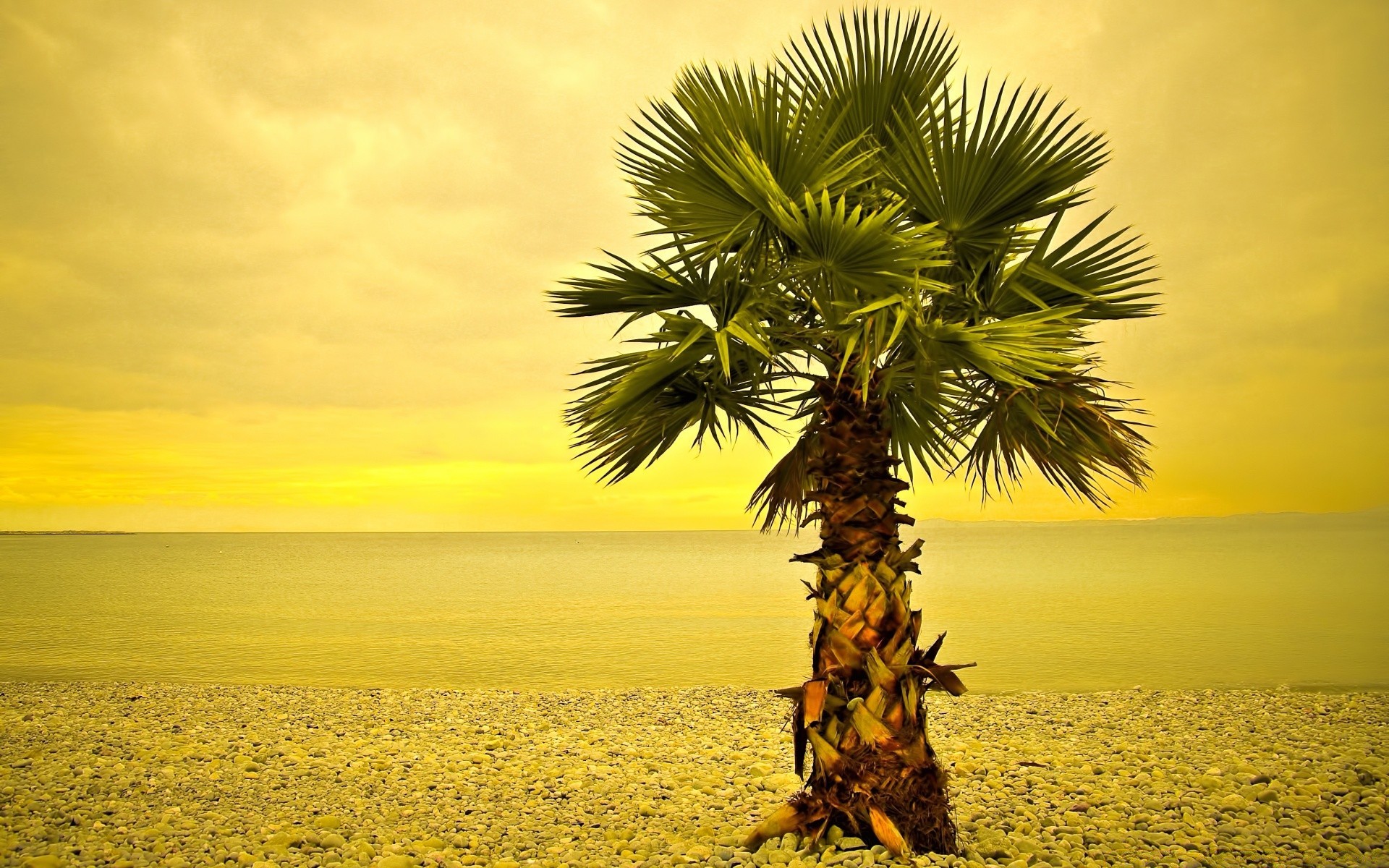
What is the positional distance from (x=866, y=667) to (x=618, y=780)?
393 cm

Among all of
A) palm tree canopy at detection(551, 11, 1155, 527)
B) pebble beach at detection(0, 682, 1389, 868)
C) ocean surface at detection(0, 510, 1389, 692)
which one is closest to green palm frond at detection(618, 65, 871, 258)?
palm tree canopy at detection(551, 11, 1155, 527)

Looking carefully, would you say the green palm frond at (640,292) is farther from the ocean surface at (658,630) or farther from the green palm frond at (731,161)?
the ocean surface at (658,630)

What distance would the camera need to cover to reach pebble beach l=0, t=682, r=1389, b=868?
630 cm

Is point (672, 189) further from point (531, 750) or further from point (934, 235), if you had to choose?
point (531, 750)

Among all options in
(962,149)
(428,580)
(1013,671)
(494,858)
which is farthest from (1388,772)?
(428,580)

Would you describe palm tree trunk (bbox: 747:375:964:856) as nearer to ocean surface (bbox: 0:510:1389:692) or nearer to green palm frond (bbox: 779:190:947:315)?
green palm frond (bbox: 779:190:947:315)

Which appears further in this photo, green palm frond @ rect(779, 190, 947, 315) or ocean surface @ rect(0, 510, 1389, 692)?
ocean surface @ rect(0, 510, 1389, 692)

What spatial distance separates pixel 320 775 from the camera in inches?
336

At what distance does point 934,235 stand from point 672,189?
1.77 m

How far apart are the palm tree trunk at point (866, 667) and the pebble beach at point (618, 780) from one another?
0.25 m

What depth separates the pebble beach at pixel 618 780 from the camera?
6.30 metres

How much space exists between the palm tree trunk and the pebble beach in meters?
0.25

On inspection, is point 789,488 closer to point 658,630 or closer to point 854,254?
point 854,254

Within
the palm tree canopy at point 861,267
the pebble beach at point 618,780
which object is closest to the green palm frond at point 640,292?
the palm tree canopy at point 861,267
